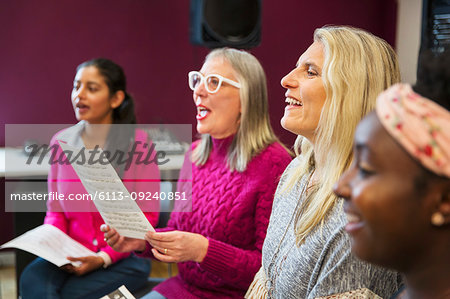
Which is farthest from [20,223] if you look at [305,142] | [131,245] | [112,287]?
[305,142]

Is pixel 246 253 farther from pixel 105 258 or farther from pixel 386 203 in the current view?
pixel 386 203

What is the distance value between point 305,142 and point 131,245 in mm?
703

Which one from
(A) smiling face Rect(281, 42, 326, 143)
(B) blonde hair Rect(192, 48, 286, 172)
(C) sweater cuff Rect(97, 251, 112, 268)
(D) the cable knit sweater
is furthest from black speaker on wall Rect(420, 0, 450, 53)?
(C) sweater cuff Rect(97, 251, 112, 268)

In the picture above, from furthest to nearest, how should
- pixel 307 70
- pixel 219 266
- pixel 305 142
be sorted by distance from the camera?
pixel 219 266 → pixel 305 142 → pixel 307 70

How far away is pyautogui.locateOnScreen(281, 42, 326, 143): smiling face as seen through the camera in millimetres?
1127

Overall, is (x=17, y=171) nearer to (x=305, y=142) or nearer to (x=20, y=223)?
(x=20, y=223)

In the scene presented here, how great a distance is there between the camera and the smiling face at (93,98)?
7.30ft

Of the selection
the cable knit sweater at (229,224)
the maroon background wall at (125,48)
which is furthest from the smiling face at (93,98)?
the maroon background wall at (125,48)

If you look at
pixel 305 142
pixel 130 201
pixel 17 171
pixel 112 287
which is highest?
pixel 305 142

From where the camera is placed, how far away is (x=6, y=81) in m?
3.41

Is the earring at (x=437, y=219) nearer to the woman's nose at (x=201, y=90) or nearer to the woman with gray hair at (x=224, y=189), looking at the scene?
the woman with gray hair at (x=224, y=189)

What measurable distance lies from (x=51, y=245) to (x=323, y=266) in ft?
3.64

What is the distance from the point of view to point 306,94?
1137mm

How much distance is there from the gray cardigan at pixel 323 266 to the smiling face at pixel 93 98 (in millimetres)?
1271
